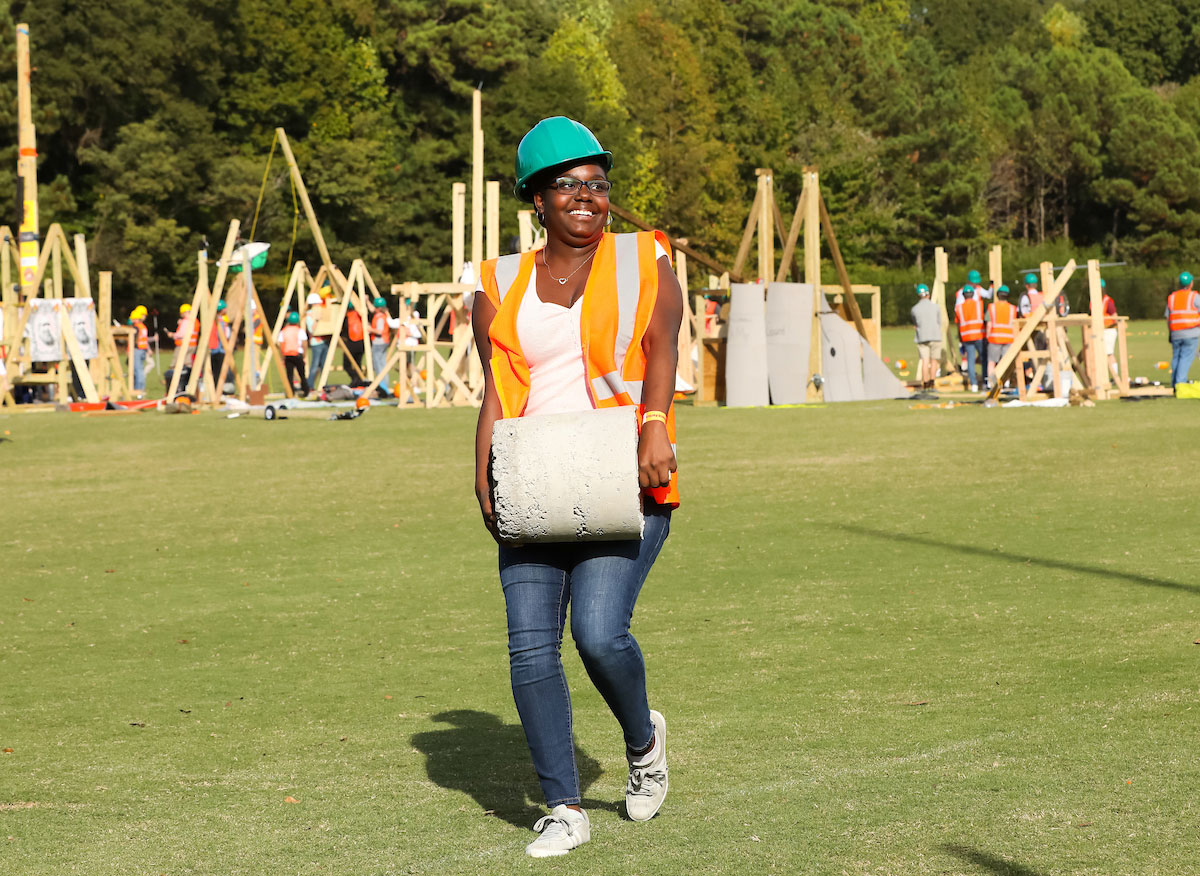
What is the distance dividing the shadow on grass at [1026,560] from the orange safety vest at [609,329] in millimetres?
4826

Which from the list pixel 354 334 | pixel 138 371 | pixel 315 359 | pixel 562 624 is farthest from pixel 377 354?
pixel 562 624

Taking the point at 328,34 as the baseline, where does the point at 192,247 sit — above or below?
below

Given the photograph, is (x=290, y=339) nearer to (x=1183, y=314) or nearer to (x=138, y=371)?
(x=138, y=371)

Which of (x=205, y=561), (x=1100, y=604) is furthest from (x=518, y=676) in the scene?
(x=205, y=561)

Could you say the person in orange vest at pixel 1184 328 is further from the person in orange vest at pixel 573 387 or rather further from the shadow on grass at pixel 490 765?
the person in orange vest at pixel 573 387

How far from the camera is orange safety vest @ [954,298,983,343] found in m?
28.3

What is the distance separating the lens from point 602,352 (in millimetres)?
4645

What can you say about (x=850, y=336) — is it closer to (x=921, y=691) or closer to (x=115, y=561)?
(x=115, y=561)

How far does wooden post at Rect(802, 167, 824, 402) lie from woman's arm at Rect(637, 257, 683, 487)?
2103cm

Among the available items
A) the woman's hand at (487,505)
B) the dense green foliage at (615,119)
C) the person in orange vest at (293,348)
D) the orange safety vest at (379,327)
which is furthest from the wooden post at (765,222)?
the dense green foliage at (615,119)

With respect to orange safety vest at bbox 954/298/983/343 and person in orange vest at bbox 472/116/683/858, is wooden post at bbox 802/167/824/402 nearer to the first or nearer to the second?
orange safety vest at bbox 954/298/983/343

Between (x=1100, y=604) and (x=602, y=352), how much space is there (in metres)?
4.49

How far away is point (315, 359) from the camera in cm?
3194

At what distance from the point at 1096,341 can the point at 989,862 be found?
2083 cm
